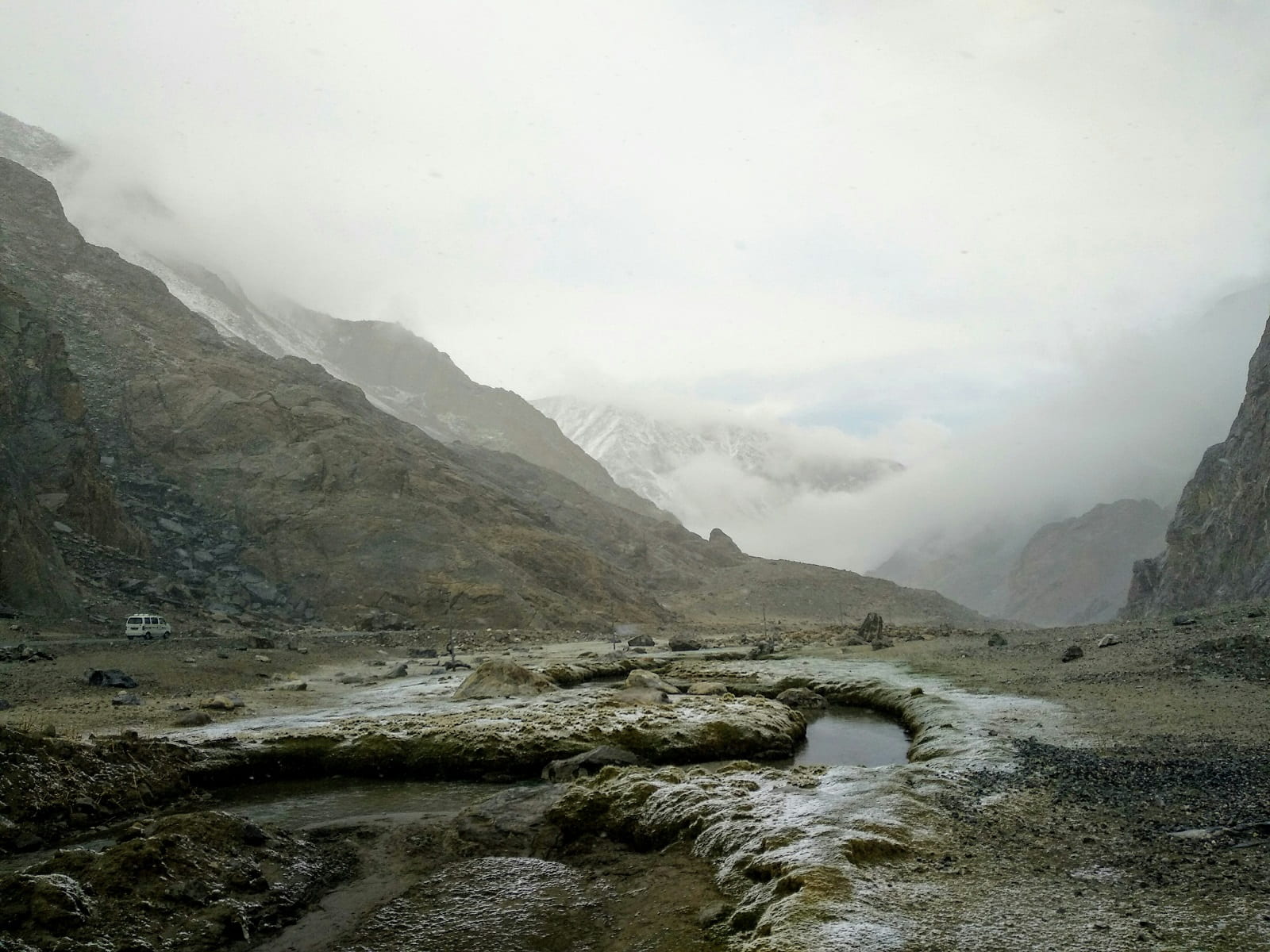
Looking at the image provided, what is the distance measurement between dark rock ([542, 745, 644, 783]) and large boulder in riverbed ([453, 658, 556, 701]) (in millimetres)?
10949

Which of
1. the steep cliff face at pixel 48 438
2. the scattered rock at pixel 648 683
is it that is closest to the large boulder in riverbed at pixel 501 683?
the scattered rock at pixel 648 683

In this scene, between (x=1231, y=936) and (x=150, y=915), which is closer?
(x=1231, y=936)

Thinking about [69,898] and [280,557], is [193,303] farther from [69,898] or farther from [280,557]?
[69,898]

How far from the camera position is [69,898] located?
28.4 ft

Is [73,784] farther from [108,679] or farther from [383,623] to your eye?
[383,623]

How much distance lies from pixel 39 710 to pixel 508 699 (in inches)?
544

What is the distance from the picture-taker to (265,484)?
267 ft

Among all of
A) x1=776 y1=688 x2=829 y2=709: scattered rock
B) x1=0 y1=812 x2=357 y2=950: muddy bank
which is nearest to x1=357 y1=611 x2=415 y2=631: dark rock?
x1=776 y1=688 x2=829 y2=709: scattered rock

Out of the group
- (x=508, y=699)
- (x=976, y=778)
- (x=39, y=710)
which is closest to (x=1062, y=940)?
(x=976, y=778)

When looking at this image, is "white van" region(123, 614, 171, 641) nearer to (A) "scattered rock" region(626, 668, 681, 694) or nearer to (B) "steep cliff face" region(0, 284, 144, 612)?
(B) "steep cliff face" region(0, 284, 144, 612)

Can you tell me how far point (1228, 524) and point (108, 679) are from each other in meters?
112

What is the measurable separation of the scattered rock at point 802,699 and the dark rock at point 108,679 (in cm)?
2407

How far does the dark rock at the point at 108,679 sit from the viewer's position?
1011 inches

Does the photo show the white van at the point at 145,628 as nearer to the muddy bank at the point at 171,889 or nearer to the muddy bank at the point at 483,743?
the muddy bank at the point at 483,743
